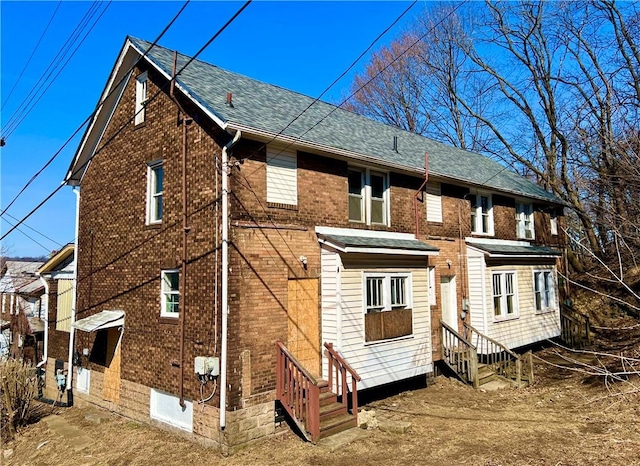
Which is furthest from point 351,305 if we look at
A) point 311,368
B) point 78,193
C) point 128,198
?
point 78,193

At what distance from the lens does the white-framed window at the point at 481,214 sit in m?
16.9

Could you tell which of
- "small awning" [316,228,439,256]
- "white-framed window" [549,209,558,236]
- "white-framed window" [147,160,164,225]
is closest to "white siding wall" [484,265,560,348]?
"white-framed window" [549,209,558,236]

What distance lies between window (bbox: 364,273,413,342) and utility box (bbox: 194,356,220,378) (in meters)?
3.74

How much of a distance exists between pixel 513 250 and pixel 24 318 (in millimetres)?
26021

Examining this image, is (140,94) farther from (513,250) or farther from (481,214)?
(513,250)

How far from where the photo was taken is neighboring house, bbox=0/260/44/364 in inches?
945

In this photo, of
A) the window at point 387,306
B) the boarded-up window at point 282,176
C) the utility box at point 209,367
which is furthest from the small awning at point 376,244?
the utility box at point 209,367

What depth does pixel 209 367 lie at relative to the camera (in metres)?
9.35

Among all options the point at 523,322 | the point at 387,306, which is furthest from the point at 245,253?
the point at 523,322

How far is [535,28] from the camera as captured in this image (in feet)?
92.5

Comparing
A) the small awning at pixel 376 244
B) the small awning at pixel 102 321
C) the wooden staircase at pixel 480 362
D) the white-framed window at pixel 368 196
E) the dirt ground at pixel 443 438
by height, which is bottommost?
the dirt ground at pixel 443 438

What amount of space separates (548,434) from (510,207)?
35.9 ft

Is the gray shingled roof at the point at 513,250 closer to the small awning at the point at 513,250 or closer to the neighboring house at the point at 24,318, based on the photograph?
the small awning at the point at 513,250

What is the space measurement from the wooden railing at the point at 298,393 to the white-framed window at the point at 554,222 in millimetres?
16687
